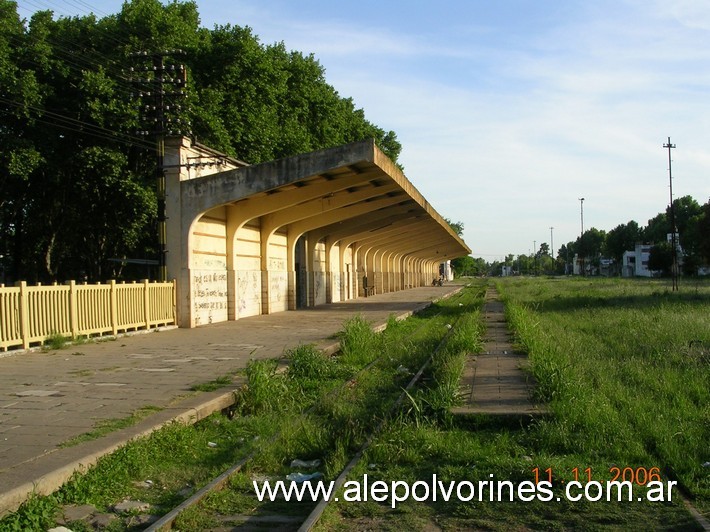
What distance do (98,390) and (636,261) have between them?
12619cm

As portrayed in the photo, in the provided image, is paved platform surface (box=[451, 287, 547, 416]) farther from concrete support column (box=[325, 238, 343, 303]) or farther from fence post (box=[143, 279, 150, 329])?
concrete support column (box=[325, 238, 343, 303])

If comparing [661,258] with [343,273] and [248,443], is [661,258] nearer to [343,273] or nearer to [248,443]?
[343,273]

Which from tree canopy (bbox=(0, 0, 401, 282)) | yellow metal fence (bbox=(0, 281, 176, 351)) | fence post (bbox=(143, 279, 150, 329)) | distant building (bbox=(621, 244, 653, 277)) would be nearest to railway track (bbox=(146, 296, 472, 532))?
yellow metal fence (bbox=(0, 281, 176, 351))

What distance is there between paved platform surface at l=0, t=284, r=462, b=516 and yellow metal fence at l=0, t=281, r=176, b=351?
46 centimetres

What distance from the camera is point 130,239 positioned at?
91.9 feet

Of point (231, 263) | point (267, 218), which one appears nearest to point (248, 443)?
point (231, 263)

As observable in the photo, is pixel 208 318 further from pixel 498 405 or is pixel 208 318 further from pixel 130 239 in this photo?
pixel 498 405

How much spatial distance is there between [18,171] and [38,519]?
849 inches

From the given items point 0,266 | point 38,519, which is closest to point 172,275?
point 38,519

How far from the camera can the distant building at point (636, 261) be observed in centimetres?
12006

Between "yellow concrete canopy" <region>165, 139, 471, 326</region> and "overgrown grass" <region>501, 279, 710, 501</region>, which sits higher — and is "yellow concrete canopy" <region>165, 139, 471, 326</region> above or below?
above

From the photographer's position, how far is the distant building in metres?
120

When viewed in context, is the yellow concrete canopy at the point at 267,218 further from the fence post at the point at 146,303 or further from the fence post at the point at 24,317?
the fence post at the point at 24,317

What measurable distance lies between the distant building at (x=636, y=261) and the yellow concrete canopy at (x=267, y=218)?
9483 centimetres
